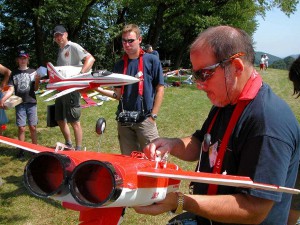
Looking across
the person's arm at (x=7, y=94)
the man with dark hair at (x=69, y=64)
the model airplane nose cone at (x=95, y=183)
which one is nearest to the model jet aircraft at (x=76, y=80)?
the man with dark hair at (x=69, y=64)

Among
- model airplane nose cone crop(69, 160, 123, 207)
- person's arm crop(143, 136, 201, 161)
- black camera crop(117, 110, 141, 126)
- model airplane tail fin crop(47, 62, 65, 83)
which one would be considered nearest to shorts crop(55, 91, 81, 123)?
model airplane tail fin crop(47, 62, 65, 83)

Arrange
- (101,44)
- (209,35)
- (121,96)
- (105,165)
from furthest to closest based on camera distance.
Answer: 1. (101,44)
2. (121,96)
3. (209,35)
4. (105,165)

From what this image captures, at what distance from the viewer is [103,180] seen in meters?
1.45

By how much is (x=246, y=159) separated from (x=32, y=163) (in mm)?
1013

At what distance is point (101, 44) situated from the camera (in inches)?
1265

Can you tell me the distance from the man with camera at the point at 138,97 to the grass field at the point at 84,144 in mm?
1092

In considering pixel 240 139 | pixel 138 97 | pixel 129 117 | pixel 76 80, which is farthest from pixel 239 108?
pixel 76 80

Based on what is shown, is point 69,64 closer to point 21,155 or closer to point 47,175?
point 21,155

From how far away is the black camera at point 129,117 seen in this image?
5039mm

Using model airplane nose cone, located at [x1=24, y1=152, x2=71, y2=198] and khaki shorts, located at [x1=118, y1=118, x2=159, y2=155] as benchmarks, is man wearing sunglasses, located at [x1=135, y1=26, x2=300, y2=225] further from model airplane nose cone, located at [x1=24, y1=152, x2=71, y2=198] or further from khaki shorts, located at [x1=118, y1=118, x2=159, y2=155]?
khaki shorts, located at [x1=118, y1=118, x2=159, y2=155]

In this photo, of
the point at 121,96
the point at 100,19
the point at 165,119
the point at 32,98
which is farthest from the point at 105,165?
the point at 100,19

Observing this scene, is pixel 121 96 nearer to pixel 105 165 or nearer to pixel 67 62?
pixel 67 62

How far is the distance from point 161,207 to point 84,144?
6.69 metres

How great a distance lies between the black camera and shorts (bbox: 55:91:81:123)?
6.81 feet
